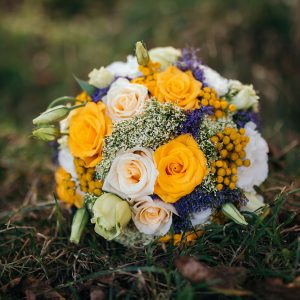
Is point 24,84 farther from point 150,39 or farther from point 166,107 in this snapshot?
point 166,107

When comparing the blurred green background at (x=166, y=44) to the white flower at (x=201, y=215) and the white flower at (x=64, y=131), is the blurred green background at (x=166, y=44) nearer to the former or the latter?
the white flower at (x=201, y=215)

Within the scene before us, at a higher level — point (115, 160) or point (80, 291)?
point (115, 160)

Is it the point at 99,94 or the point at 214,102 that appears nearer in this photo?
the point at 214,102

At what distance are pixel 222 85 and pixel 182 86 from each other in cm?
22

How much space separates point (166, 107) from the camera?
160 cm

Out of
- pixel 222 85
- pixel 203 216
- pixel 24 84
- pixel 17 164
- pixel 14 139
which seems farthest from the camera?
pixel 24 84

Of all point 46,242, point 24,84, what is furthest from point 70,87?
point 46,242

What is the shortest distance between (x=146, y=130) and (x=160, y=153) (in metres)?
0.10

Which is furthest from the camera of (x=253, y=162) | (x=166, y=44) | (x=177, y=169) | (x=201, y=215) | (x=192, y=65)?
(x=166, y=44)

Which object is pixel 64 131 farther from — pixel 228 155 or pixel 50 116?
pixel 228 155

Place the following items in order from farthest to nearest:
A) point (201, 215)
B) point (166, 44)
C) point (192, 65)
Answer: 1. point (166, 44)
2. point (192, 65)
3. point (201, 215)

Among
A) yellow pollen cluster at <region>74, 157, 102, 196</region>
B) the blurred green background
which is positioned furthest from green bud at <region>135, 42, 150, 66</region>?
the blurred green background

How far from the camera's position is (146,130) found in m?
1.57

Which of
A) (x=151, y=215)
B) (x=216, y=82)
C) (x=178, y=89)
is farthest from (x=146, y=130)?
(x=216, y=82)
